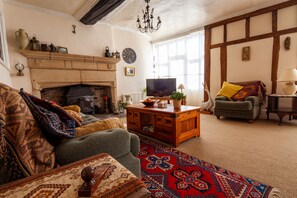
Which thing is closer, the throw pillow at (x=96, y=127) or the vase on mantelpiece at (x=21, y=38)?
the throw pillow at (x=96, y=127)

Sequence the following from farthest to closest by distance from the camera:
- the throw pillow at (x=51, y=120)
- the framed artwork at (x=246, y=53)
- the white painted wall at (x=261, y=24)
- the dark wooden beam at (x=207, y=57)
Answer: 1. the dark wooden beam at (x=207, y=57)
2. the framed artwork at (x=246, y=53)
3. the white painted wall at (x=261, y=24)
4. the throw pillow at (x=51, y=120)

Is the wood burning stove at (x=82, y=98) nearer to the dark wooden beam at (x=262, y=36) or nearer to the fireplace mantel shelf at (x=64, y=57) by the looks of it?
the fireplace mantel shelf at (x=64, y=57)

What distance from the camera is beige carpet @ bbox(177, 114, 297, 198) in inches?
57.3

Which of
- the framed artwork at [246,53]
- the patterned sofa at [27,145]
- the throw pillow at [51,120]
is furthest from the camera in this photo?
the framed artwork at [246,53]

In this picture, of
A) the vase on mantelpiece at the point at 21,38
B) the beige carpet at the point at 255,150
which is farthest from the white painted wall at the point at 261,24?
the vase on mantelpiece at the point at 21,38

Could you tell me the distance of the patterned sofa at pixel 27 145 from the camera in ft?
2.43

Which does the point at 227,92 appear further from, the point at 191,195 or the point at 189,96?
the point at 191,195

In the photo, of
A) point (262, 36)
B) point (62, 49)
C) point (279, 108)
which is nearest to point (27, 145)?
point (62, 49)

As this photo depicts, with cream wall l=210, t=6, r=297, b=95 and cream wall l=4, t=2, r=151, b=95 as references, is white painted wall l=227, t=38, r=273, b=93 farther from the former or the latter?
cream wall l=4, t=2, r=151, b=95

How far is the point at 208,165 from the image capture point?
167cm

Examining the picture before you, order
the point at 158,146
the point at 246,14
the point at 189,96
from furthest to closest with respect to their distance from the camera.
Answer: the point at 189,96 → the point at 246,14 → the point at 158,146

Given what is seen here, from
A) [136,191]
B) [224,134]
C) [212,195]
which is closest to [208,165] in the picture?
[212,195]

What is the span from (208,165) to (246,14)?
3983mm

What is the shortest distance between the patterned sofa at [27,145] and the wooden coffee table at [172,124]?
1.22m
